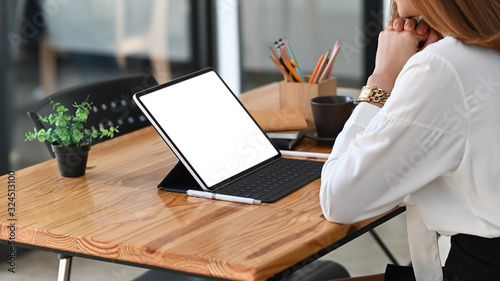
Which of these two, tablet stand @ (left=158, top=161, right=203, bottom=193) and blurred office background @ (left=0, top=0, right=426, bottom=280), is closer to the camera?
tablet stand @ (left=158, top=161, right=203, bottom=193)

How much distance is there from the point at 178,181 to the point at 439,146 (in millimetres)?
574

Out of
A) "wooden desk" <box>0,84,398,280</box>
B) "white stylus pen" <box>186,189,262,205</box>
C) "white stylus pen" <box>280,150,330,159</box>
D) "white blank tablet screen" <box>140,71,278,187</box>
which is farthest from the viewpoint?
"white stylus pen" <box>280,150,330,159</box>

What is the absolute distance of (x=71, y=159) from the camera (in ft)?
5.31

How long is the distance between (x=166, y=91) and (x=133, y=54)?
2525 millimetres

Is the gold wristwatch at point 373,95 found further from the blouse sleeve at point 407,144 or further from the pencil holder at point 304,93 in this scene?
the pencil holder at point 304,93

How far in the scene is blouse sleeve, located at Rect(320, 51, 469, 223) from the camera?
1172mm

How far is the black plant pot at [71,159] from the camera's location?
5.30 ft

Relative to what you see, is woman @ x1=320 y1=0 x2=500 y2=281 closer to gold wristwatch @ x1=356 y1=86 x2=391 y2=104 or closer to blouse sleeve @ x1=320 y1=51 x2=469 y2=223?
blouse sleeve @ x1=320 y1=51 x2=469 y2=223

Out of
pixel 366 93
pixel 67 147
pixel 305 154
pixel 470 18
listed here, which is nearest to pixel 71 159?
pixel 67 147

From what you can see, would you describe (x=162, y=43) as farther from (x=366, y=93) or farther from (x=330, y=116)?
(x=366, y=93)

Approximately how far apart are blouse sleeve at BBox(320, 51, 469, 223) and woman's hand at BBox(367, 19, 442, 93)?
214 mm

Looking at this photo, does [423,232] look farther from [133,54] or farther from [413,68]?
[133,54]

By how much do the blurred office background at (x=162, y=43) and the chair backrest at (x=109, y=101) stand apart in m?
0.97

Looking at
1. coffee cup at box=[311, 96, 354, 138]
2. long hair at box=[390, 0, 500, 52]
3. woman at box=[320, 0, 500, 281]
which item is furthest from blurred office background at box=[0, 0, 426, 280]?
long hair at box=[390, 0, 500, 52]
